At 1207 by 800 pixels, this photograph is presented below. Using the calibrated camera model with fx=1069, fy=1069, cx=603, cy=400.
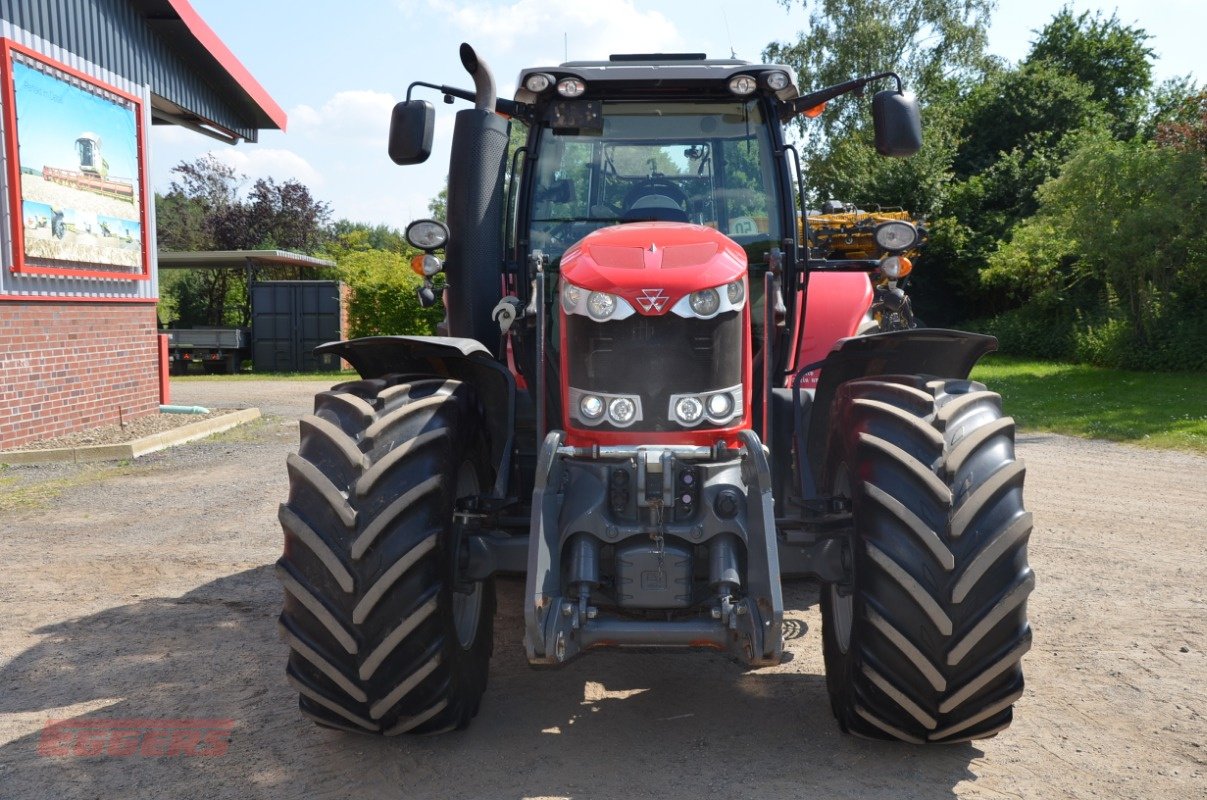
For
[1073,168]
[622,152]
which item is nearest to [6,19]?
[622,152]

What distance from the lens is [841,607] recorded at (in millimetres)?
3977

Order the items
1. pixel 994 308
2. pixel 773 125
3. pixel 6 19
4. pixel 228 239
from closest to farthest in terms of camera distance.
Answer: pixel 773 125
pixel 6 19
pixel 994 308
pixel 228 239

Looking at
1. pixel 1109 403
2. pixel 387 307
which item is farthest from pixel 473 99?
pixel 387 307

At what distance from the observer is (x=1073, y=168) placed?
2039cm

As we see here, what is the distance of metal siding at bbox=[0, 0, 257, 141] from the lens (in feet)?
36.7

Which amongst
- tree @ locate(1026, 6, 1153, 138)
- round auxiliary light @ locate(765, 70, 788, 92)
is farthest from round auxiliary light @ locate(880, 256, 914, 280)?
tree @ locate(1026, 6, 1153, 138)

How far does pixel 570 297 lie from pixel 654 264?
1.05 feet

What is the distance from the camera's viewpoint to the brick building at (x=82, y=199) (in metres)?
10.7

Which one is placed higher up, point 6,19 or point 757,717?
point 6,19

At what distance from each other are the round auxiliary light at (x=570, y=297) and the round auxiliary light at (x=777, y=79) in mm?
1523

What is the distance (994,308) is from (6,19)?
26.9m

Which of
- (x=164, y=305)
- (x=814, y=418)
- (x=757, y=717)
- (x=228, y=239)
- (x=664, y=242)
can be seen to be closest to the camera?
(x=664, y=242)

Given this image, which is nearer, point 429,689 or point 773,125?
point 429,689

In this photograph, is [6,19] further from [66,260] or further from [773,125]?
[773,125]
